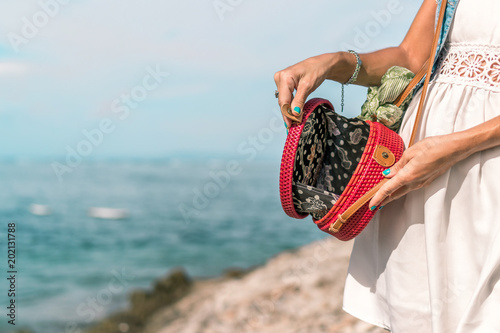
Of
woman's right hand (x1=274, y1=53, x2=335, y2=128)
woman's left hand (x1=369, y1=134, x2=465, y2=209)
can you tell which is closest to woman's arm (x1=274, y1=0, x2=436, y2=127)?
woman's right hand (x1=274, y1=53, x2=335, y2=128)

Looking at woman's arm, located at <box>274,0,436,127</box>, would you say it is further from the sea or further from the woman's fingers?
the sea

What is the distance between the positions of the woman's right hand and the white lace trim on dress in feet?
1.23

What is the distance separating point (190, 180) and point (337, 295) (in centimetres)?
3773

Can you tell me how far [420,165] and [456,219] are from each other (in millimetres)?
223

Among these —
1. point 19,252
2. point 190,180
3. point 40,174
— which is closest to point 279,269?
point 19,252

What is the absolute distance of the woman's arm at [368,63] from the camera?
1.64m

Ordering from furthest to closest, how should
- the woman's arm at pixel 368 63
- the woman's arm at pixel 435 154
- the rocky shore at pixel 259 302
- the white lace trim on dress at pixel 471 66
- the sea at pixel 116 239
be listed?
the sea at pixel 116 239, the rocky shore at pixel 259 302, the woman's arm at pixel 368 63, the white lace trim on dress at pixel 471 66, the woman's arm at pixel 435 154

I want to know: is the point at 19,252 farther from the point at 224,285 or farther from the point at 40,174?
the point at 40,174

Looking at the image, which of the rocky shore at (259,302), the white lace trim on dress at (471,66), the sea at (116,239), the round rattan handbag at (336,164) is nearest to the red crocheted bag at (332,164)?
the round rattan handbag at (336,164)

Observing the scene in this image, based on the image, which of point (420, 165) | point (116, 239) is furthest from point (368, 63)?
point (116, 239)

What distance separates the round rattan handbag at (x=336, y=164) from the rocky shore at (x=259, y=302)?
104 inches

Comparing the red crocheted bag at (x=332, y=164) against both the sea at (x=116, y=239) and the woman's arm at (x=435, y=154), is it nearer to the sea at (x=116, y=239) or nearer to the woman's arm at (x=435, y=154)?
the woman's arm at (x=435, y=154)

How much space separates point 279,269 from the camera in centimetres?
735

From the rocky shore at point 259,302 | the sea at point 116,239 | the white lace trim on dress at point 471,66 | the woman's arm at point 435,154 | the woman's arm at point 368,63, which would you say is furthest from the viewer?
the sea at point 116,239
